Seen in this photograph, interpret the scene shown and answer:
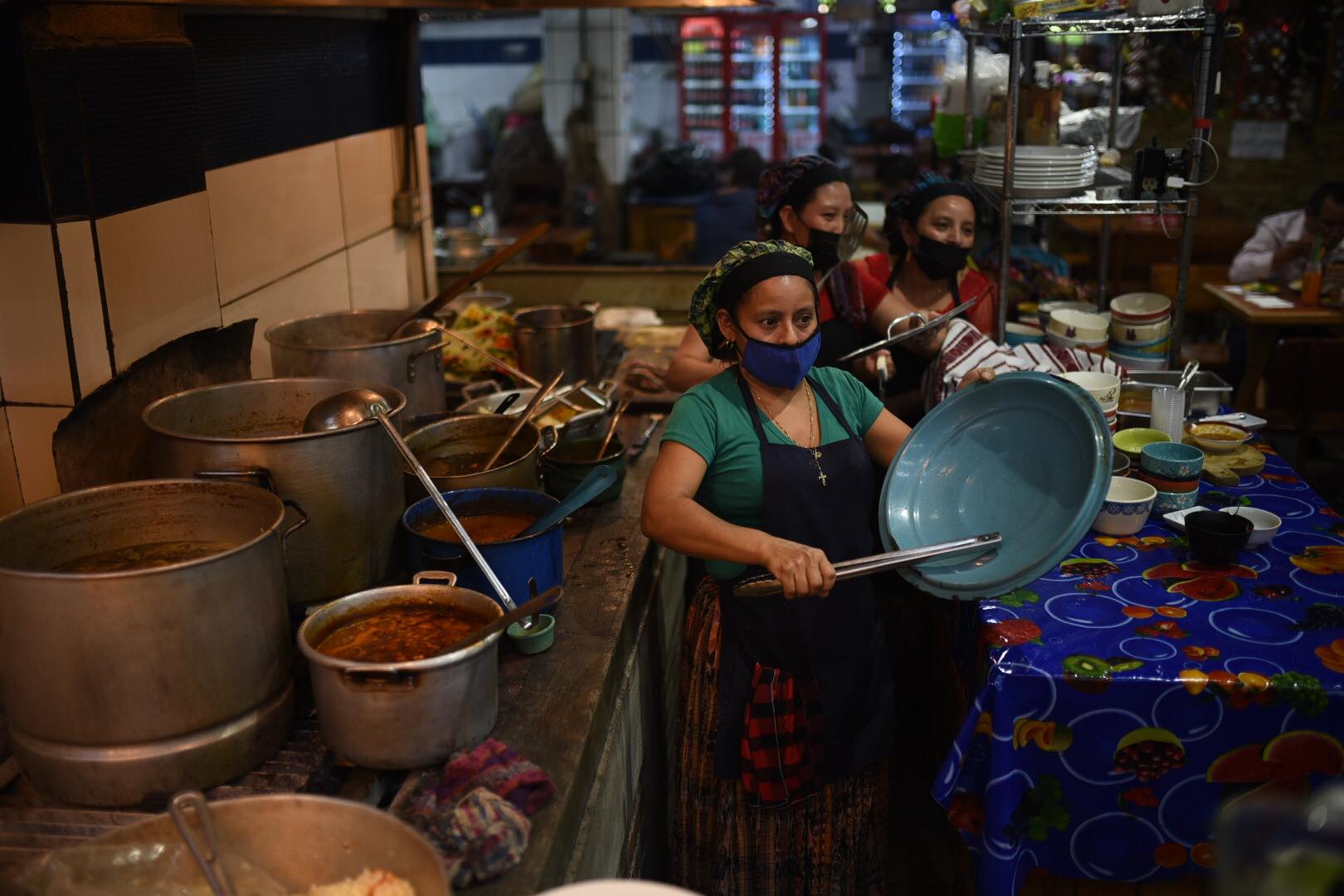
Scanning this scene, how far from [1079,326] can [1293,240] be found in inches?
151

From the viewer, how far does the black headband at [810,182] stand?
343 centimetres

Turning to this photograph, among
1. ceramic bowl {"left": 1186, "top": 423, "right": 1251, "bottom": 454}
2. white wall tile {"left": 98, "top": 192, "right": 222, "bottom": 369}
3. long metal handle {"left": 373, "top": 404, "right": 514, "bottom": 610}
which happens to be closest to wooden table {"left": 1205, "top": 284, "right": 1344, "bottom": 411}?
ceramic bowl {"left": 1186, "top": 423, "right": 1251, "bottom": 454}

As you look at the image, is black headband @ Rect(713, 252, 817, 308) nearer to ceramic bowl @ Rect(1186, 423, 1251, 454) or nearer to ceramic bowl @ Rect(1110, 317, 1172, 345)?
ceramic bowl @ Rect(1186, 423, 1251, 454)

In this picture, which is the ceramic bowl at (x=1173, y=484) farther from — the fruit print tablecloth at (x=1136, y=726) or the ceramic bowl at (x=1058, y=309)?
the ceramic bowl at (x=1058, y=309)

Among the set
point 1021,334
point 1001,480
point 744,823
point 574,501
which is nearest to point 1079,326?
point 1021,334

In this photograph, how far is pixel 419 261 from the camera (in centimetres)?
455

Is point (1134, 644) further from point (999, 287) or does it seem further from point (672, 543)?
point (999, 287)

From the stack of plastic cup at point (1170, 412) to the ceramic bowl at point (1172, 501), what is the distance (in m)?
0.32

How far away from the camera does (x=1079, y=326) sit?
377cm

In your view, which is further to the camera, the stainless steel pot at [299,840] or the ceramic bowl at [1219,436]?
the ceramic bowl at [1219,436]

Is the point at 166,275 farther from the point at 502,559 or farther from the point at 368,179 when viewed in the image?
the point at 368,179

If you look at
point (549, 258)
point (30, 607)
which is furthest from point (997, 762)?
point (549, 258)

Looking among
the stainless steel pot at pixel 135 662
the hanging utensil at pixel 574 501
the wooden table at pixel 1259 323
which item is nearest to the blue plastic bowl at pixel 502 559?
the hanging utensil at pixel 574 501

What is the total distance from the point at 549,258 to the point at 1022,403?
5649 millimetres
